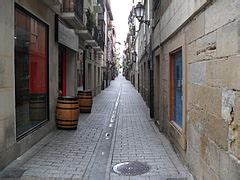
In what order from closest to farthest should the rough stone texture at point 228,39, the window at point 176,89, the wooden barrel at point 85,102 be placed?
the rough stone texture at point 228,39 < the window at point 176,89 < the wooden barrel at point 85,102

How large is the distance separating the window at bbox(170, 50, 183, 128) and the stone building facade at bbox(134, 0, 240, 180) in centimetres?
36

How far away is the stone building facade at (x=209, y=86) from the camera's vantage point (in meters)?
3.15

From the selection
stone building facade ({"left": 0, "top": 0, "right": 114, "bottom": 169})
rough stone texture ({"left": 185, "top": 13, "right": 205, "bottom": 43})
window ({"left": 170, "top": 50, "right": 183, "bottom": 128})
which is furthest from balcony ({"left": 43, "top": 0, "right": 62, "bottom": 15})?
rough stone texture ({"left": 185, "top": 13, "right": 205, "bottom": 43})

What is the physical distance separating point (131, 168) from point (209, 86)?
2201mm

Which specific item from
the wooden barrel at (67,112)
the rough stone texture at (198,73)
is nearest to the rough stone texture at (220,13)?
the rough stone texture at (198,73)

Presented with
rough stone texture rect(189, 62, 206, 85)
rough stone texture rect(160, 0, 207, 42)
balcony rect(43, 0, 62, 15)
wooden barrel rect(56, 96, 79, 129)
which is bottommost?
wooden barrel rect(56, 96, 79, 129)

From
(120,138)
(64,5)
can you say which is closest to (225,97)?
(120,138)

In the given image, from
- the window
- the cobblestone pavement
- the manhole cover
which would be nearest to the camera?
the cobblestone pavement

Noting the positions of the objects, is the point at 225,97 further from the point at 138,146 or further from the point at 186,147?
the point at 138,146

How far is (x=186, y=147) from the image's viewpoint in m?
5.47

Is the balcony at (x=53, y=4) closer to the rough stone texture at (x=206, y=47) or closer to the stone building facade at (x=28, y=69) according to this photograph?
the stone building facade at (x=28, y=69)

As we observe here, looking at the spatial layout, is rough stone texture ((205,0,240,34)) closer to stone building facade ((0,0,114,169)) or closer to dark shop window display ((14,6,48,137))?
stone building facade ((0,0,114,169))

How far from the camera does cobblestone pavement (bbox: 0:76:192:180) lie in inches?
202

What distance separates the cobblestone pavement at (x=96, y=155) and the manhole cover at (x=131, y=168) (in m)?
0.11
